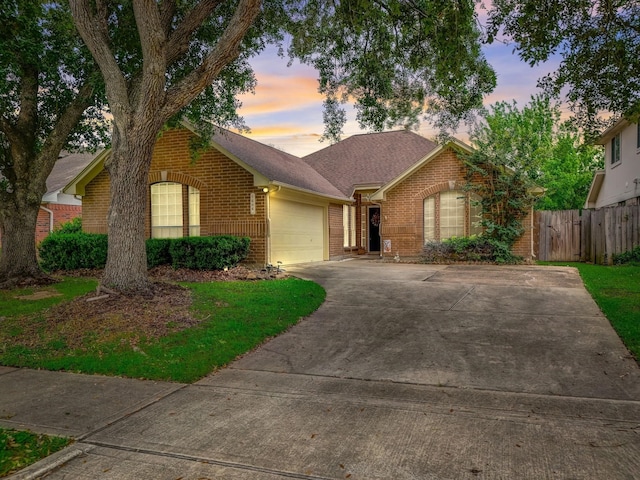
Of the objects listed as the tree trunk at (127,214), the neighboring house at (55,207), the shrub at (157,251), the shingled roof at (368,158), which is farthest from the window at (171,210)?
the neighboring house at (55,207)

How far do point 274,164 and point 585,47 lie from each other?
1132cm

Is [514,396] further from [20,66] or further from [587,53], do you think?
[20,66]

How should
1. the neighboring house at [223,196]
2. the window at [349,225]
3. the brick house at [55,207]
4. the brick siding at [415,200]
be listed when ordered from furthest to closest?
the brick house at [55,207]
the window at [349,225]
the brick siding at [415,200]
the neighboring house at [223,196]

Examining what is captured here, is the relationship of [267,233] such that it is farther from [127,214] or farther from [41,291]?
[127,214]

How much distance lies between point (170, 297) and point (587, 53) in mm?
8499

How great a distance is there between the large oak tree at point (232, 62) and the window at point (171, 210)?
4109 mm

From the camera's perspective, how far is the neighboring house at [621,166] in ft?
57.8

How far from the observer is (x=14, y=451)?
3.59 m

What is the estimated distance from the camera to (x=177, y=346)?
656 centimetres

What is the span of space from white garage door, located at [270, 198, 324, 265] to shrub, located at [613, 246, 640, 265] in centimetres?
1052

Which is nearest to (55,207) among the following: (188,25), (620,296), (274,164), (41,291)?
(274,164)

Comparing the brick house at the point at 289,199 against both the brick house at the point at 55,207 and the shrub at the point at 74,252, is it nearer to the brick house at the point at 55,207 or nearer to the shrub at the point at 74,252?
the shrub at the point at 74,252

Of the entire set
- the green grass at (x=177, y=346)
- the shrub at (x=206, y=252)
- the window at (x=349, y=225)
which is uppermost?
the window at (x=349, y=225)

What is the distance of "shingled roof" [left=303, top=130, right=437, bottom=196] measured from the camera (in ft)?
73.8
